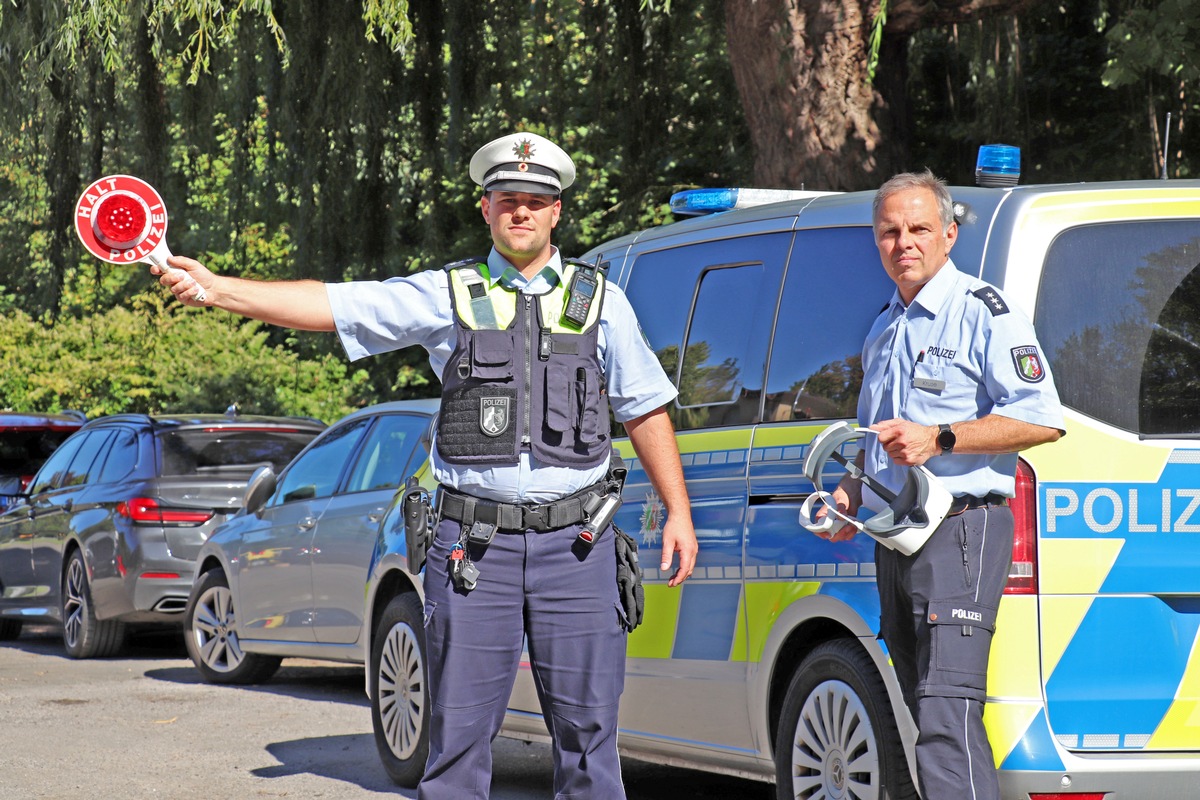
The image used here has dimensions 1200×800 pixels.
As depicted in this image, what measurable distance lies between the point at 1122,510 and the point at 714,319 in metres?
1.80

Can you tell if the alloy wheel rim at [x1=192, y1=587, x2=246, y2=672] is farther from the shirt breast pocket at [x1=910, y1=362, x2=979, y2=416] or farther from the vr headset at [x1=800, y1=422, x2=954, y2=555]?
the shirt breast pocket at [x1=910, y1=362, x2=979, y2=416]

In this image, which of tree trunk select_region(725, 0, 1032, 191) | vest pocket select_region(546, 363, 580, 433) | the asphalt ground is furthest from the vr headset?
tree trunk select_region(725, 0, 1032, 191)

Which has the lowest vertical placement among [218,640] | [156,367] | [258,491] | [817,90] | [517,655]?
[218,640]

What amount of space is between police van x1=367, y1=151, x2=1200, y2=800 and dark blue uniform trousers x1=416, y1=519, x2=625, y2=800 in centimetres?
83

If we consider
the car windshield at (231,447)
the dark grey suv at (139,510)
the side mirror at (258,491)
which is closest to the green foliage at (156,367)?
the dark grey suv at (139,510)

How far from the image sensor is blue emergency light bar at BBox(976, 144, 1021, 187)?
519 centimetres

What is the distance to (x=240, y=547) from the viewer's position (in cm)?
1034

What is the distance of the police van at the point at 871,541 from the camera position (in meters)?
4.47

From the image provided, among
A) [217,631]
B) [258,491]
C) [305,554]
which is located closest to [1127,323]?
[305,554]

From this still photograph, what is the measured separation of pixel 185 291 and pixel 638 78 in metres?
9.32

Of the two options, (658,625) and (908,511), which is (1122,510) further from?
(658,625)

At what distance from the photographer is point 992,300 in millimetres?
4469

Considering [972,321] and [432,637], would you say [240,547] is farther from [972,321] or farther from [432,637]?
[972,321]

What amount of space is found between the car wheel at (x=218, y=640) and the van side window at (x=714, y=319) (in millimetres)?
5158
